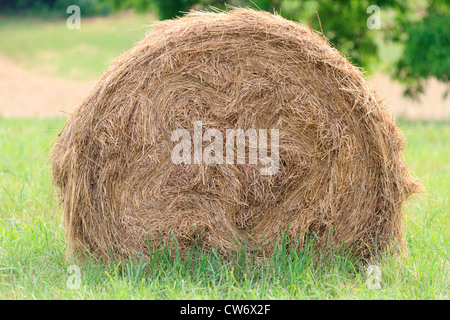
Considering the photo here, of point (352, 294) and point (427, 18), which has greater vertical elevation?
point (427, 18)

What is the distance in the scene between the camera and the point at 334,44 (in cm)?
693

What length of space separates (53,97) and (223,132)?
13.3 m

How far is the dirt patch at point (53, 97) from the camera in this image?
12.3m

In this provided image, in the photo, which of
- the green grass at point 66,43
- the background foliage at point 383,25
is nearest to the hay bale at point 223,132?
the background foliage at point 383,25

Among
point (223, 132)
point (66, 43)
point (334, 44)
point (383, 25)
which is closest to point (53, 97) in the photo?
Result: point (383, 25)

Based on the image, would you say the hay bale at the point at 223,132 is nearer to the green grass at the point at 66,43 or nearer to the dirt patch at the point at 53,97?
the dirt patch at the point at 53,97

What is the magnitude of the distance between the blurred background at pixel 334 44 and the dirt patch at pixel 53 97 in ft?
0.08

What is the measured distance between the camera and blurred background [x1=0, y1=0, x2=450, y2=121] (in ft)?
33.9

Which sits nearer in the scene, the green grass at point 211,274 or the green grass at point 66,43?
the green grass at point 211,274

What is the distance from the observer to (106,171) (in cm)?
379

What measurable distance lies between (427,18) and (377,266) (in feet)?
27.4

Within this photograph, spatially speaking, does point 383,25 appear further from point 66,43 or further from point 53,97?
point 66,43

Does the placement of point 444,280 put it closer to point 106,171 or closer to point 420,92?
point 106,171

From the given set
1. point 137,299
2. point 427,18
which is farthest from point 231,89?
point 427,18
